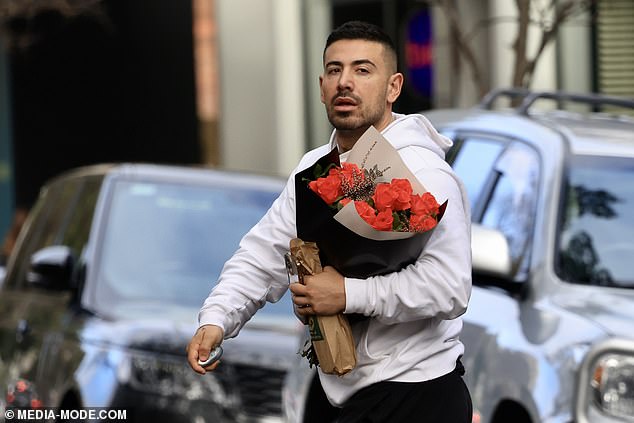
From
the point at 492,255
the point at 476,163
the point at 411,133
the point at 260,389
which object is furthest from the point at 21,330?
the point at 411,133

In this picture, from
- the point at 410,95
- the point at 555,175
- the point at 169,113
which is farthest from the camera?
the point at 169,113

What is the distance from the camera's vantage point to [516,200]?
22.9 ft

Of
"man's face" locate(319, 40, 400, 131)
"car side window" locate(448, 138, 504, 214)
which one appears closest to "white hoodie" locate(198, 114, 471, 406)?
"man's face" locate(319, 40, 400, 131)

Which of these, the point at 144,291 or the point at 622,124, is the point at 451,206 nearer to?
the point at 622,124

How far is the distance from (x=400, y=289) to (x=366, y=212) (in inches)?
8.9

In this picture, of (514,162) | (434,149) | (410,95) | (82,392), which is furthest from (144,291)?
(410,95)

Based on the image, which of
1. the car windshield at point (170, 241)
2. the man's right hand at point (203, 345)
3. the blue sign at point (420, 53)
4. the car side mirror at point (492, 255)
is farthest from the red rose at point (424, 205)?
the blue sign at point (420, 53)

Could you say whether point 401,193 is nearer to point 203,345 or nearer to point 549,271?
point 203,345

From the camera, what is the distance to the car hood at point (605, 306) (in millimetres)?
5941

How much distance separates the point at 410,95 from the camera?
736 inches

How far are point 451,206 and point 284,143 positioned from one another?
1547cm

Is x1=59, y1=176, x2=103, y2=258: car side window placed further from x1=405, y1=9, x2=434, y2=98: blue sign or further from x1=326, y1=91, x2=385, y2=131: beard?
x1=405, y1=9, x2=434, y2=98: blue sign

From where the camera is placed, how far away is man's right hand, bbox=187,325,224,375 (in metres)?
4.73

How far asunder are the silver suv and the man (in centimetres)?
109
